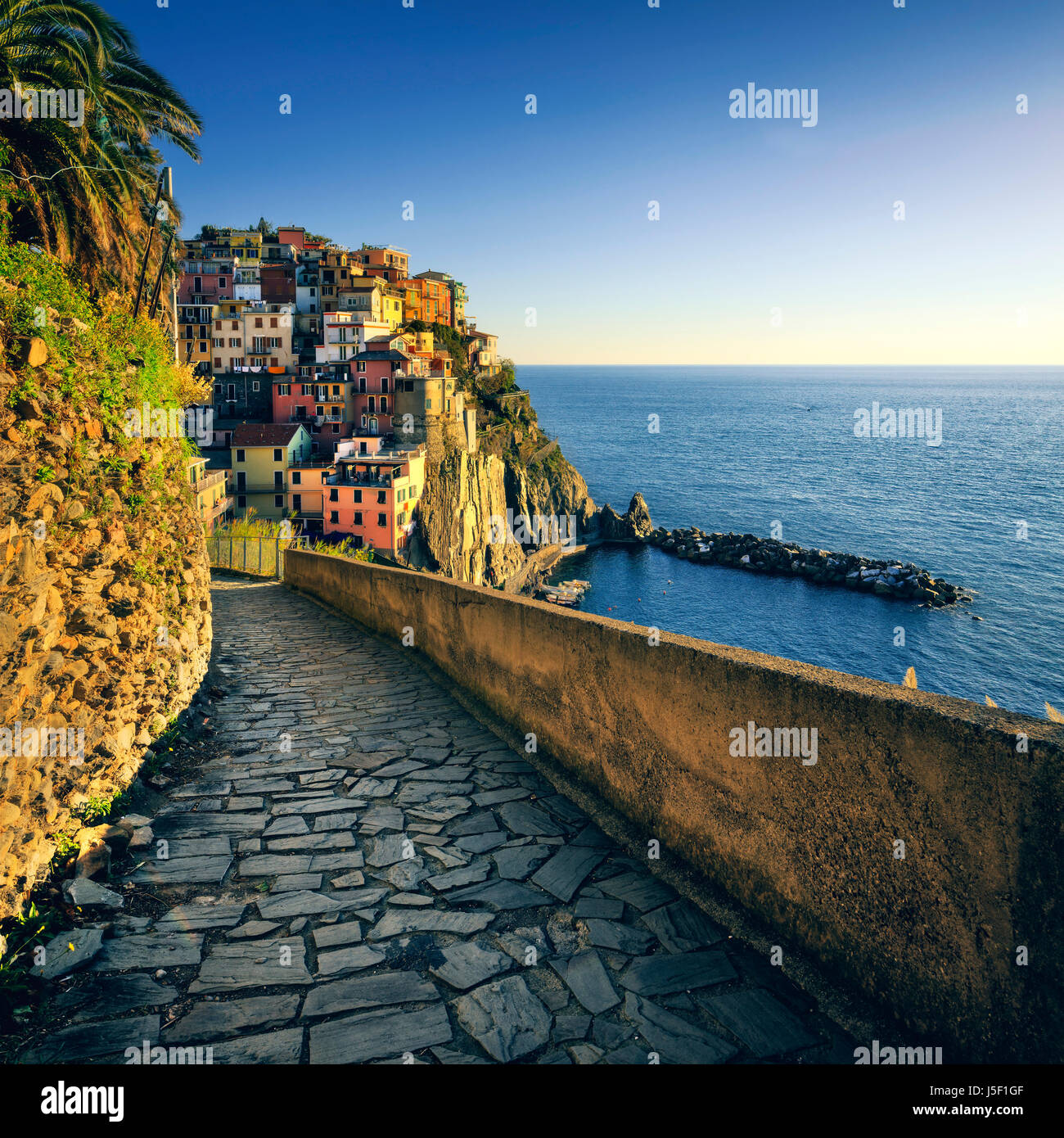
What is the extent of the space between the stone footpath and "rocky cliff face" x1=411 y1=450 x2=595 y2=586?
41439 mm

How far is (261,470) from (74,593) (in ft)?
176

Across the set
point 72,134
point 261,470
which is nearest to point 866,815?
point 72,134

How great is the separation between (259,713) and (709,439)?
470 ft

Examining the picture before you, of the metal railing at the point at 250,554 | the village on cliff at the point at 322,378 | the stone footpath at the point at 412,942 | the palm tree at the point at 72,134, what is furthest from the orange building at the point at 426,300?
the stone footpath at the point at 412,942

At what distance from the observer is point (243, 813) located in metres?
4.71

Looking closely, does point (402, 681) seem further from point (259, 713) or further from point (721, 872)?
point (721, 872)

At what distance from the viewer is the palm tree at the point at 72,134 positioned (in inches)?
449

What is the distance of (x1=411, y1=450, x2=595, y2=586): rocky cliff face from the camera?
5622cm

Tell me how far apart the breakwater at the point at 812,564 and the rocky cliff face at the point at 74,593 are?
53302 mm

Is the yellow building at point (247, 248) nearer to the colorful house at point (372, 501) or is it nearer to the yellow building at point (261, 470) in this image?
the yellow building at point (261, 470)

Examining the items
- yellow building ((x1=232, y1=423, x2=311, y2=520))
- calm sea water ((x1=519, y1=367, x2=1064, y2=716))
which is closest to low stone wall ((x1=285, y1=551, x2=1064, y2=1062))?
calm sea water ((x1=519, y1=367, x2=1064, y2=716))

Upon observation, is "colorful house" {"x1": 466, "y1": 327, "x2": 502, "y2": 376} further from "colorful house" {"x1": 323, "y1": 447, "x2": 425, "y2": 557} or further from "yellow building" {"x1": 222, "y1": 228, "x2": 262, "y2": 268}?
"colorful house" {"x1": 323, "y1": 447, "x2": 425, "y2": 557}
